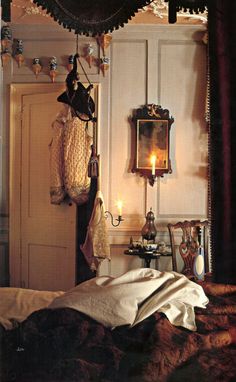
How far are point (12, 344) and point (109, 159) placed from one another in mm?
1395

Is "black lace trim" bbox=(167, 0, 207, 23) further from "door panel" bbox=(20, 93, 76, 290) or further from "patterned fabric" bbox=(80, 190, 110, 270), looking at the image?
"door panel" bbox=(20, 93, 76, 290)

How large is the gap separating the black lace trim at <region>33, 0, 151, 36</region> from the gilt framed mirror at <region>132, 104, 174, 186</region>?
130 cm

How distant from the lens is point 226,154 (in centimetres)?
55

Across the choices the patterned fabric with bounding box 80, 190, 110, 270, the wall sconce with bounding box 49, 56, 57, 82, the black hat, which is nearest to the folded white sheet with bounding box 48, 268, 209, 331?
the black hat

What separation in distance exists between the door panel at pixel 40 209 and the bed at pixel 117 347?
1.24 m

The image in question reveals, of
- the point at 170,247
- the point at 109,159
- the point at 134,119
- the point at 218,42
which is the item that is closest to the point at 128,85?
the point at 134,119

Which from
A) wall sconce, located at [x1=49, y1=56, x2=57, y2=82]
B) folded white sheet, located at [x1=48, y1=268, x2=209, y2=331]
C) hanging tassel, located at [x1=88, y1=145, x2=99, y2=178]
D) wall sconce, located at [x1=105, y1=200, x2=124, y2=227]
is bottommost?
folded white sheet, located at [x1=48, y1=268, x2=209, y2=331]

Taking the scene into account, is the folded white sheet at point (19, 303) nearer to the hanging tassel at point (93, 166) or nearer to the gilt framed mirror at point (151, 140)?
the hanging tassel at point (93, 166)

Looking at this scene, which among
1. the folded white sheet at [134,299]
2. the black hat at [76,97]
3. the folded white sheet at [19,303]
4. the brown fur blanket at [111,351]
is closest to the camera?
the brown fur blanket at [111,351]

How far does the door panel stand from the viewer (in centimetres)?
201

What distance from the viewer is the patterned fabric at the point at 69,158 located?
73.3 inches

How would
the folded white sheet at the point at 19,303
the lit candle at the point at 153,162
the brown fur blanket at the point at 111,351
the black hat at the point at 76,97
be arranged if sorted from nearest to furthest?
the brown fur blanket at the point at 111,351
the folded white sheet at the point at 19,303
the black hat at the point at 76,97
the lit candle at the point at 153,162

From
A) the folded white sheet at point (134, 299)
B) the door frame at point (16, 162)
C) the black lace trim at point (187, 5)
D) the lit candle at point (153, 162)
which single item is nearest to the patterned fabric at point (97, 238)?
the lit candle at point (153, 162)

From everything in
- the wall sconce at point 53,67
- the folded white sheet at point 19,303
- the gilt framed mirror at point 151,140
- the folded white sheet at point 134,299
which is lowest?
the folded white sheet at point 19,303
